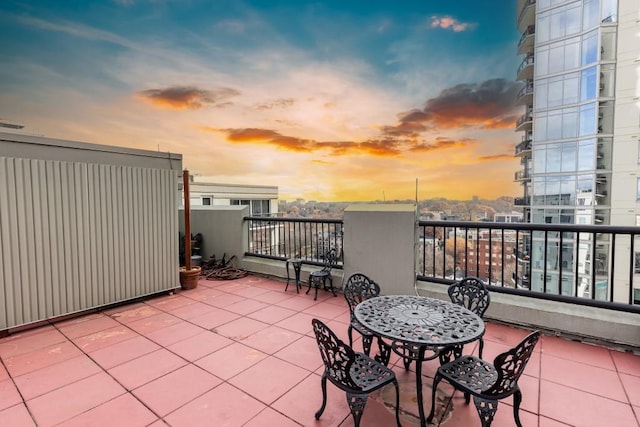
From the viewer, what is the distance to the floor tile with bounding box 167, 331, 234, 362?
246 centimetres

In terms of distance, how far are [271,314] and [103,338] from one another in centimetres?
174

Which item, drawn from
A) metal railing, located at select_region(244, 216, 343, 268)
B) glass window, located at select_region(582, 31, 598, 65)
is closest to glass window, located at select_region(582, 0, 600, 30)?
glass window, located at select_region(582, 31, 598, 65)

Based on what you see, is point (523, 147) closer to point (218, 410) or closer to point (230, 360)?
point (230, 360)

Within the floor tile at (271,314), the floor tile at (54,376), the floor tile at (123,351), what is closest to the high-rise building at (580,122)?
the floor tile at (271,314)

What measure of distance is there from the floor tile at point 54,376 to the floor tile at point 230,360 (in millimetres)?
866

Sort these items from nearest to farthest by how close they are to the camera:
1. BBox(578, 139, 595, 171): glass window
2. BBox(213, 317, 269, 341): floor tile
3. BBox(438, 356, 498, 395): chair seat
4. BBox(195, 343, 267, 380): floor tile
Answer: BBox(438, 356, 498, 395): chair seat, BBox(195, 343, 267, 380): floor tile, BBox(213, 317, 269, 341): floor tile, BBox(578, 139, 595, 171): glass window

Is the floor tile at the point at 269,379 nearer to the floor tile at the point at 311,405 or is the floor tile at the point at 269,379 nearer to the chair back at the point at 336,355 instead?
the floor tile at the point at 311,405

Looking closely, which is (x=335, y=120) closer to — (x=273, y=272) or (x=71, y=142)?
(x=273, y=272)

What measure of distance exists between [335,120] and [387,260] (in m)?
6.11

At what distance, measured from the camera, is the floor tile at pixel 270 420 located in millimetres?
1595

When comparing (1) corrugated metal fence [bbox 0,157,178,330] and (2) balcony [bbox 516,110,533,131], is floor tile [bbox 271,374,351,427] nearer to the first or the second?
(1) corrugated metal fence [bbox 0,157,178,330]

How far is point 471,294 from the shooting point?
7.57 ft

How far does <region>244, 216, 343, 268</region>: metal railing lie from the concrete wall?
407 millimetres

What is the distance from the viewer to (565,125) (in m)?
10.5
